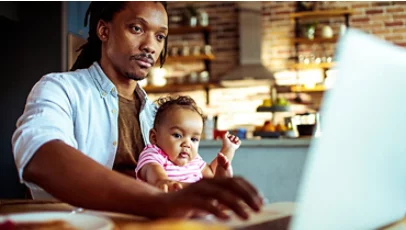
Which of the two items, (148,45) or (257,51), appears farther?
(257,51)

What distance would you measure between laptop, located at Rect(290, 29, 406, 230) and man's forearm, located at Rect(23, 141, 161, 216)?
29 cm

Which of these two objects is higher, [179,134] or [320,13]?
[320,13]

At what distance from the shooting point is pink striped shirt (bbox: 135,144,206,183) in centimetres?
134

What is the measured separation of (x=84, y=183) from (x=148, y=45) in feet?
2.69

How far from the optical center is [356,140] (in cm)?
50

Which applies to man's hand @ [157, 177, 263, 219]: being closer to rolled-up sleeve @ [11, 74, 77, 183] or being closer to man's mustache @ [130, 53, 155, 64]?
rolled-up sleeve @ [11, 74, 77, 183]

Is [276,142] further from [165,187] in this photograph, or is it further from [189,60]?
[189,60]

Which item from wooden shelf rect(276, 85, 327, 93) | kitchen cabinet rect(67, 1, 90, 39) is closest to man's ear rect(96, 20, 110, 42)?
kitchen cabinet rect(67, 1, 90, 39)

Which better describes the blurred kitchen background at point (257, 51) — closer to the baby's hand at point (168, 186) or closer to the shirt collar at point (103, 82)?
the shirt collar at point (103, 82)

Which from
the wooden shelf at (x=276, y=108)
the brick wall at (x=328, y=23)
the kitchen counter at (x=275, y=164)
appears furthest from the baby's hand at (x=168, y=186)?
the brick wall at (x=328, y=23)

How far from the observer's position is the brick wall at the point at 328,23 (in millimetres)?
5816

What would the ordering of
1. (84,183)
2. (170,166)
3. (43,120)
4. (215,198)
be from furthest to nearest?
(170,166) → (43,120) → (84,183) → (215,198)

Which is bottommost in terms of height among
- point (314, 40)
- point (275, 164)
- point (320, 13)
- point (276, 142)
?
point (275, 164)

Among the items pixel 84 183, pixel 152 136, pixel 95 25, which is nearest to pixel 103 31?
pixel 95 25
